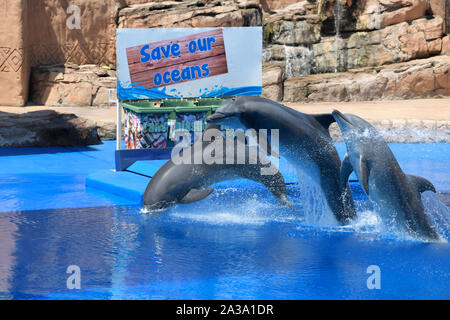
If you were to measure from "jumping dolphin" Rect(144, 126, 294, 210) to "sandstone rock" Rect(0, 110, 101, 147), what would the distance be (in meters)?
6.25

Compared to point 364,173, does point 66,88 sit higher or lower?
higher

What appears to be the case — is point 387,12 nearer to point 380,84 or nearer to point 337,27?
point 337,27

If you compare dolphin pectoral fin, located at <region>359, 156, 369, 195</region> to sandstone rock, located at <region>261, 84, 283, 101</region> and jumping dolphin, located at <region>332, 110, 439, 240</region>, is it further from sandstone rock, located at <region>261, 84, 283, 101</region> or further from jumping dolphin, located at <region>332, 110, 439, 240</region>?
sandstone rock, located at <region>261, 84, 283, 101</region>

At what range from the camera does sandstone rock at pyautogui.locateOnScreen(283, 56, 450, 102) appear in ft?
54.7

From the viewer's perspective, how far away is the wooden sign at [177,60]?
8.66 meters

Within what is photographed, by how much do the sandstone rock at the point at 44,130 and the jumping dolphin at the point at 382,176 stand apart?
8362 millimetres

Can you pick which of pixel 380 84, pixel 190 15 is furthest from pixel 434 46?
pixel 190 15

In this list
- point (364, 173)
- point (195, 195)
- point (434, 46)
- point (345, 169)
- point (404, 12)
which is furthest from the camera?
point (404, 12)

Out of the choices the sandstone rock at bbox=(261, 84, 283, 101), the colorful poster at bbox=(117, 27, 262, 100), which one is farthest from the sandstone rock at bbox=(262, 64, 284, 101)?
the colorful poster at bbox=(117, 27, 262, 100)

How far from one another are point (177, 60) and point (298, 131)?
3.69 m

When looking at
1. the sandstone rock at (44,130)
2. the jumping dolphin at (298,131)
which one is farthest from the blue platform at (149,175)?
the sandstone rock at (44,130)

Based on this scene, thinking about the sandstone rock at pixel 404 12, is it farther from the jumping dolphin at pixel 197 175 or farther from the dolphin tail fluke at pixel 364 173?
the dolphin tail fluke at pixel 364 173

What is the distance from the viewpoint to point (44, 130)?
40.7 ft

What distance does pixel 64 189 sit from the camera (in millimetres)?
8281
